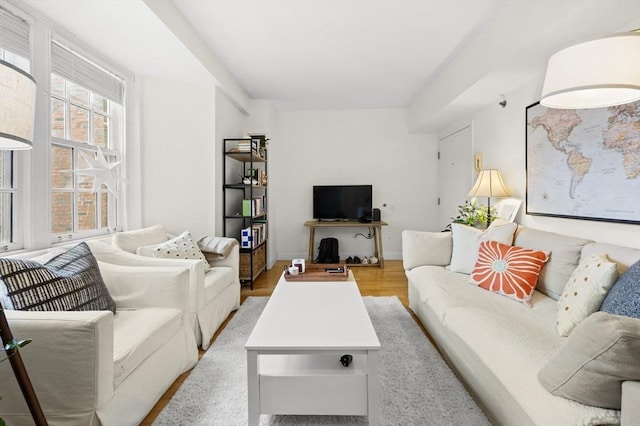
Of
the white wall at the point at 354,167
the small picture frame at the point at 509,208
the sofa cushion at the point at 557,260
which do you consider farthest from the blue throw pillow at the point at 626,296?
the white wall at the point at 354,167

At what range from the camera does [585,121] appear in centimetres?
215

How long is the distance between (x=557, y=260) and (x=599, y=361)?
129 cm

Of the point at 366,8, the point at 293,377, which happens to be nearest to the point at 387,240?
the point at 366,8

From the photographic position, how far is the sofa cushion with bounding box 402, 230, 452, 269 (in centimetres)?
282

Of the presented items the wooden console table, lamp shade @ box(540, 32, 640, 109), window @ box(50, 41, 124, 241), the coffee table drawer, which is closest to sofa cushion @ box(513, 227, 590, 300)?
lamp shade @ box(540, 32, 640, 109)

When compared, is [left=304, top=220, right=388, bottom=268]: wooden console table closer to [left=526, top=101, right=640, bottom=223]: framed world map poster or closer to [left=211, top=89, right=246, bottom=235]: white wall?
[left=211, top=89, right=246, bottom=235]: white wall

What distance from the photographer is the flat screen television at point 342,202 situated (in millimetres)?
4953

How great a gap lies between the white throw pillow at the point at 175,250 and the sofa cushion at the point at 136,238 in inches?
4.2

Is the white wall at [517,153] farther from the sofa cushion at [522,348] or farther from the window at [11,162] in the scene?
the window at [11,162]

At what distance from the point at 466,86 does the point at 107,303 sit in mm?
3401

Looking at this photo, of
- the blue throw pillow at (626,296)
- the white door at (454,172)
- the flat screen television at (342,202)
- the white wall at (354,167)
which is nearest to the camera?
the blue throw pillow at (626,296)

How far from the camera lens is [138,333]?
1553 millimetres

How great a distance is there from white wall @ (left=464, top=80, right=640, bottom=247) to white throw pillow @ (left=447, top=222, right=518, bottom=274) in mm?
377

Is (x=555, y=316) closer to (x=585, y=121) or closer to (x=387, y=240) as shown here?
(x=585, y=121)
